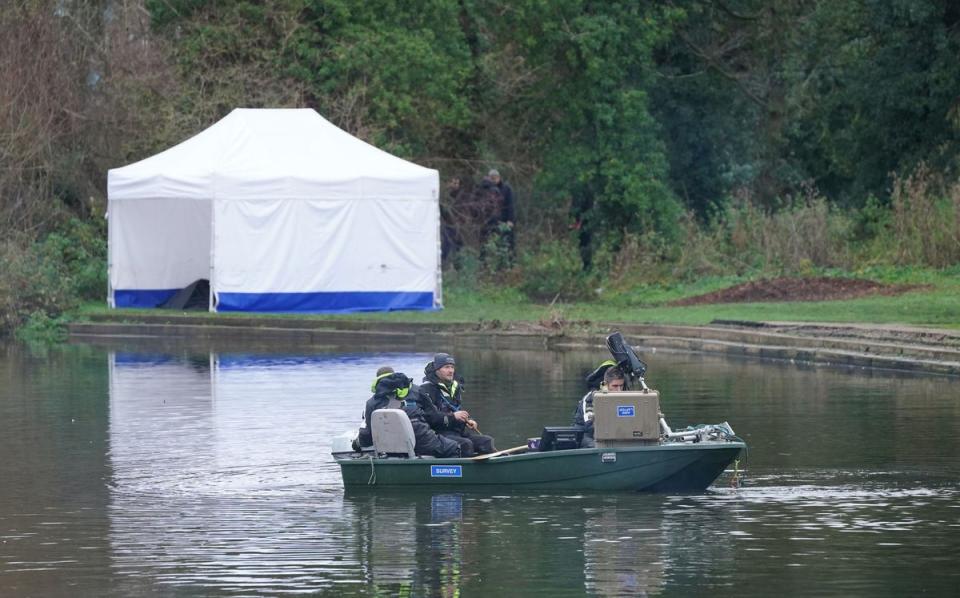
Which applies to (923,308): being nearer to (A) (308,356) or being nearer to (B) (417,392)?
(A) (308,356)

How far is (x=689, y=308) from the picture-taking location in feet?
112

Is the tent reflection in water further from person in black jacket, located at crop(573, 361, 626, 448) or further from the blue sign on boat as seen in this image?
the blue sign on boat

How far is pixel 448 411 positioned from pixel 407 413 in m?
0.48

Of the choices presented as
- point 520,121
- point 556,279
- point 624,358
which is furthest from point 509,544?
point 520,121

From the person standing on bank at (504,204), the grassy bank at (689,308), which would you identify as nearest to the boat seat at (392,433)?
the grassy bank at (689,308)

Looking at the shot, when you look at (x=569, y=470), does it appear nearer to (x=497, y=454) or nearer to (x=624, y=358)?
(x=497, y=454)

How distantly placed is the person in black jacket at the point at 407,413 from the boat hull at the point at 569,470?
254 mm

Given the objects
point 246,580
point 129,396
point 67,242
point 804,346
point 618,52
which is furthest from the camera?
point 618,52

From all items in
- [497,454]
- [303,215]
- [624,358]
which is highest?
[303,215]

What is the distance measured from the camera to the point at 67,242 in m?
41.1

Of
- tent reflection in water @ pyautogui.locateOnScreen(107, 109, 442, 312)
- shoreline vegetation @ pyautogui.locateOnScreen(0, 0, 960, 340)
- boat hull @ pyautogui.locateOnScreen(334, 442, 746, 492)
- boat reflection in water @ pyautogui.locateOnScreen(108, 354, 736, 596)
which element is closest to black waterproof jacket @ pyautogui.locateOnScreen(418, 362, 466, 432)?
boat hull @ pyautogui.locateOnScreen(334, 442, 746, 492)

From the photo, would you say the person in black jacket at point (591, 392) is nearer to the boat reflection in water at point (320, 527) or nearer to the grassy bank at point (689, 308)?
the boat reflection in water at point (320, 527)

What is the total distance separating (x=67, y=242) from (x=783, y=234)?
15846 millimetres

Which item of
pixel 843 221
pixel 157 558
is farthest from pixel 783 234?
pixel 157 558
